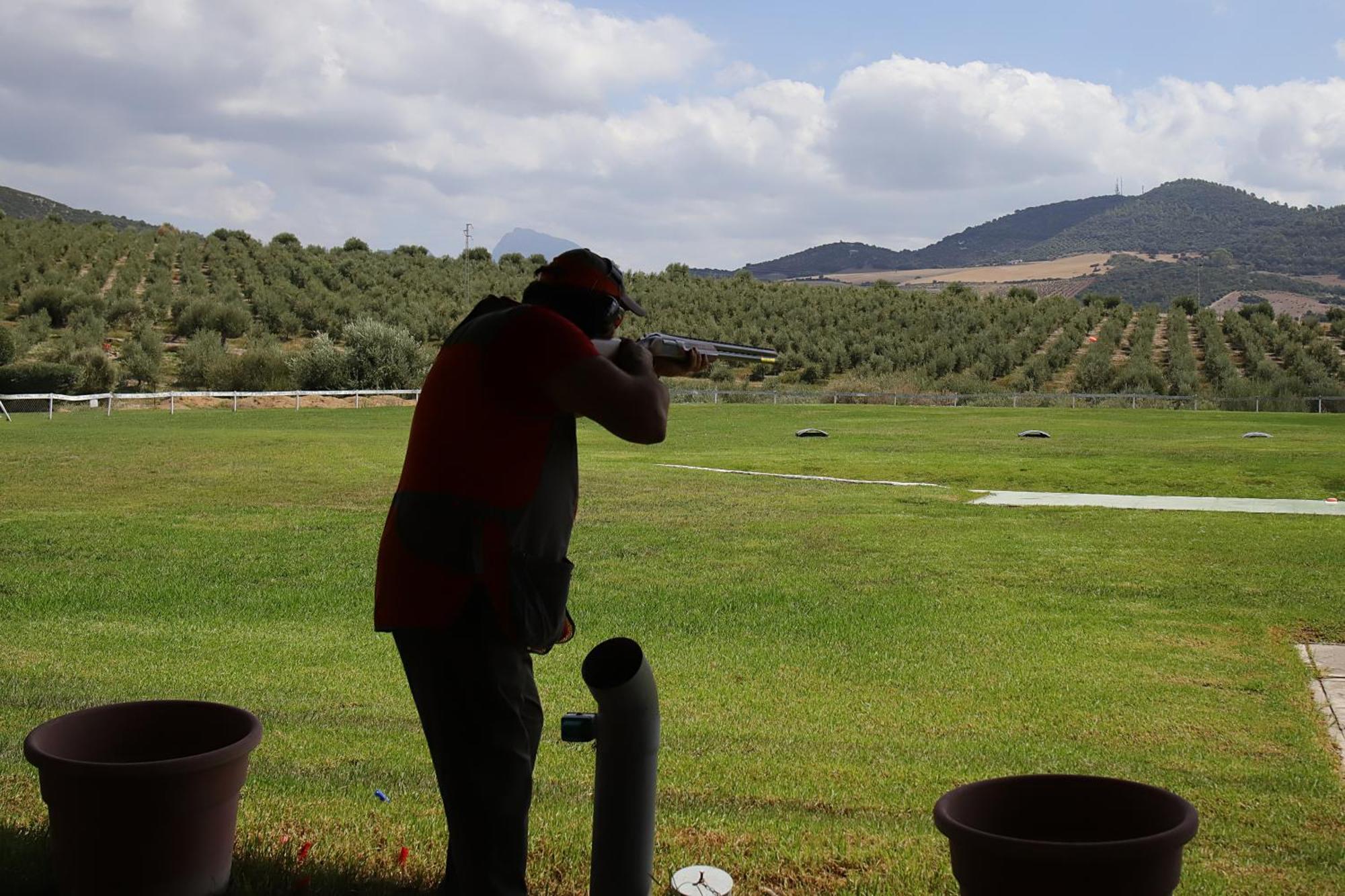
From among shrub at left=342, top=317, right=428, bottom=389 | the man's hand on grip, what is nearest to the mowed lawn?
the man's hand on grip

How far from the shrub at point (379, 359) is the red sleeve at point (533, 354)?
47826mm

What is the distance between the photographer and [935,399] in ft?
169

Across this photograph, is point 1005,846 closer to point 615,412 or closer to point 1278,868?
point 615,412

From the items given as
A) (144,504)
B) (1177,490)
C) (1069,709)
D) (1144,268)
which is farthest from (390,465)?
(1144,268)

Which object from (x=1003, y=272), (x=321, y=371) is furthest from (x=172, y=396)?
(x=1003, y=272)

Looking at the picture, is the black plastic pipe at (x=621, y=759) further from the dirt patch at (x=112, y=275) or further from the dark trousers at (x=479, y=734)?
the dirt patch at (x=112, y=275)

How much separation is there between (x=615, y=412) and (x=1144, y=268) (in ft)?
482

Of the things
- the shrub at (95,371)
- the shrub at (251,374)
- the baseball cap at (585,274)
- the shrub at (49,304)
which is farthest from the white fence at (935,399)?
the baseball cap at (585,274)

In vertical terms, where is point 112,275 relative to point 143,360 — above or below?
above

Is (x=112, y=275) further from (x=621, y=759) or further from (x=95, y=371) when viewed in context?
(x=621, y=759)

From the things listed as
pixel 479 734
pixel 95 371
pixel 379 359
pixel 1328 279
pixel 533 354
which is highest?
pixel 1328 279

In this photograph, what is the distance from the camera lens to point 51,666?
787 cm

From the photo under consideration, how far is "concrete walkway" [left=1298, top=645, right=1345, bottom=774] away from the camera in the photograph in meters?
6.57

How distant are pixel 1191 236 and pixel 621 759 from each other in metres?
181
